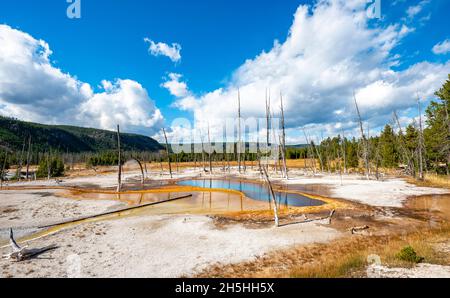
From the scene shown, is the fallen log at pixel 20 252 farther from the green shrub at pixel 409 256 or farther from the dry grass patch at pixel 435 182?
the dry grass patch at pixel 435 182

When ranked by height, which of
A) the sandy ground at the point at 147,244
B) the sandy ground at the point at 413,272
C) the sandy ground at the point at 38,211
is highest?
the sandy ground at the point at 413,272

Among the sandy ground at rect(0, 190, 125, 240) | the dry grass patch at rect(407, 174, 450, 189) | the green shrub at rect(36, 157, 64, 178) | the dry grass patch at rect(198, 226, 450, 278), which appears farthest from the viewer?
the green shrub at rect(36, 157, 64, 178)

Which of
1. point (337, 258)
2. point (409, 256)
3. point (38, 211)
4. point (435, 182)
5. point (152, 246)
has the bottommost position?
point (38, 211)

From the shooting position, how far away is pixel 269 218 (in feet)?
60.5

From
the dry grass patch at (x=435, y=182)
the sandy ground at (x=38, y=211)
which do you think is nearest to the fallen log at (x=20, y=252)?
the sandy ground at (x=38, y=211)

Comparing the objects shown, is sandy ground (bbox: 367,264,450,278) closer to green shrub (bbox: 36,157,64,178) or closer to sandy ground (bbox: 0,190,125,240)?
sandy ground (bbox: 0,190,125,240)

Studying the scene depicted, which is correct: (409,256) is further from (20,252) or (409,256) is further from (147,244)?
(20,252)

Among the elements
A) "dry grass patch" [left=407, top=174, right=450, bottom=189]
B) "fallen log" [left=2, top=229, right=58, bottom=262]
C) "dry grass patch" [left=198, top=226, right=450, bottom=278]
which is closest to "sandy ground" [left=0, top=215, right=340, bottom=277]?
"fallen log" [left=2, top=229, right=58, bottom=262]

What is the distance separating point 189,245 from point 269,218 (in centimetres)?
787

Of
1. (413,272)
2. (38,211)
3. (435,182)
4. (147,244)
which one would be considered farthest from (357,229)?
(435,182)

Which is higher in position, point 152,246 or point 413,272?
point 413,272

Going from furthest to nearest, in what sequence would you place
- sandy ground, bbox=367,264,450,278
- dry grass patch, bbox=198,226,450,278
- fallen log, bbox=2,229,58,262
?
fallen log, bbox=2,229,58,262 < dry grass patch, bbox=198,226,450,278 < sandy ground, bbox=367,264,450,278

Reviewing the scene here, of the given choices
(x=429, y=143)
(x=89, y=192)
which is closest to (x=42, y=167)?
(x=89, y=192)

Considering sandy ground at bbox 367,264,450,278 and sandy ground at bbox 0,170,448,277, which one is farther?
sandy ground at bbox 0,170,448,277
